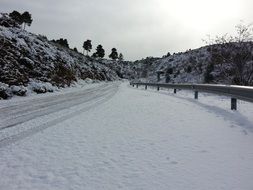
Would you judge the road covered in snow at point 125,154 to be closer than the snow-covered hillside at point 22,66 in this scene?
Yes

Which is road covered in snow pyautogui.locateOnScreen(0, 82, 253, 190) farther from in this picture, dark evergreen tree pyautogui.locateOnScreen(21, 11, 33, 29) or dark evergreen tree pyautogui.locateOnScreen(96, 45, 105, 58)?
dark evergreen tree pyautogui.locateOnScreen(96, 45, 105, 58)

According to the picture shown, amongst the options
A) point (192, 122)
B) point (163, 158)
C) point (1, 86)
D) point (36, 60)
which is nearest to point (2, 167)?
point (163, 158)

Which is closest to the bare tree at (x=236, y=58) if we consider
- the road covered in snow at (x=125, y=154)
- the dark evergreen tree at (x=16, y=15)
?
the road covered in snow at (x=125, y=154)

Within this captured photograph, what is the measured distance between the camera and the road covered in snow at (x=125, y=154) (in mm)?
3084

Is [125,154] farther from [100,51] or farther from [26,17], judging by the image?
[100,51]

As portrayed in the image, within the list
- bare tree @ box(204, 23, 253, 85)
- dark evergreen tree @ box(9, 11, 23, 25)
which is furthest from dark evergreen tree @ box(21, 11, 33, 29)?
bare tree @ box(204, 23, 253, 85)

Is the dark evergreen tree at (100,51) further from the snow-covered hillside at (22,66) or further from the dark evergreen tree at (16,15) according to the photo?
the snow-covered hillside at (22,66)

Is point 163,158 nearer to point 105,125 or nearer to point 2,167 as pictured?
point 2,167

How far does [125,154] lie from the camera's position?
13.5 feet

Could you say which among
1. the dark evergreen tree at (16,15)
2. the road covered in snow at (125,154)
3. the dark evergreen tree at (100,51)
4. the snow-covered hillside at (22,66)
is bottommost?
the road covered in snow at (125,154)

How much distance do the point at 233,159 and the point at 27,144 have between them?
127 inches

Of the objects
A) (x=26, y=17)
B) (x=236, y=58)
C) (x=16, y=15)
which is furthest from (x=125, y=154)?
(x=26, y=17)

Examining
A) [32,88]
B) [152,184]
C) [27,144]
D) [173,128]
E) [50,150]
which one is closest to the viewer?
[152,184]

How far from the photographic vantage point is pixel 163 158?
3.96 meters
